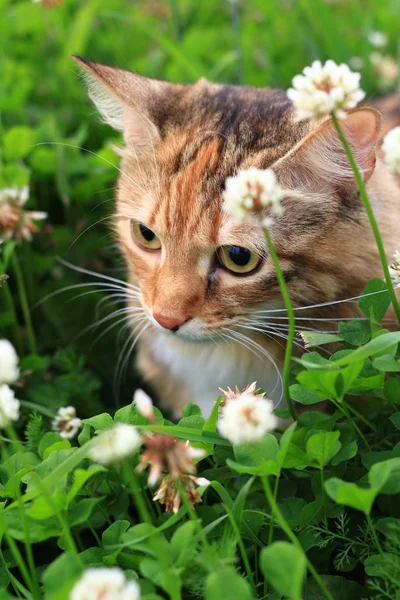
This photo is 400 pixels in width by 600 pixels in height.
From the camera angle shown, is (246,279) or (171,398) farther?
(171,398)

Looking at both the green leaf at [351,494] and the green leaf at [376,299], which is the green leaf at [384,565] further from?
the green leaf at [376,299]

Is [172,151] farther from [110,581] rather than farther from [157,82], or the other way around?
[110,581]

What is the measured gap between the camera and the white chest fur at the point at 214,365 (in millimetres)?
1859

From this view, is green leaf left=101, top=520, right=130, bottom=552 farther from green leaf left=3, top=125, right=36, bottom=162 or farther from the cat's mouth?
green leaf left=3, top=125, right=36, bottom=162

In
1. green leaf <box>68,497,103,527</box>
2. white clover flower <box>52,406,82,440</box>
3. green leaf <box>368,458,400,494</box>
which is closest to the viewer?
green leaf <box>368,458,400,494</box>

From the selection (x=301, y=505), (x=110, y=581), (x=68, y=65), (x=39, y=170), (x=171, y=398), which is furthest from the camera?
(x=68, y=65)

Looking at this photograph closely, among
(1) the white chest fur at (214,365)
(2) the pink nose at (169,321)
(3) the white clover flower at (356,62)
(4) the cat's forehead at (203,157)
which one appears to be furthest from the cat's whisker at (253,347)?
(3) the white clover flower at (356,62)

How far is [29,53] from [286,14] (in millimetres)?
1245

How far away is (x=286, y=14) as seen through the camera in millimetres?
3389

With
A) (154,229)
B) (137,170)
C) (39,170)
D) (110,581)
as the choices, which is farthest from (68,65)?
(110,581)

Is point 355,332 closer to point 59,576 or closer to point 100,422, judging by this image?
point 100,422

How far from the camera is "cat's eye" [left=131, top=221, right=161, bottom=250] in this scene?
178cm

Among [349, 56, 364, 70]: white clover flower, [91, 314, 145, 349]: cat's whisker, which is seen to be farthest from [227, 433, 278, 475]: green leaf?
[349, 56, 364, 70]: white clover flower

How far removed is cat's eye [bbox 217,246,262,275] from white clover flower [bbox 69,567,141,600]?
2.79ft
